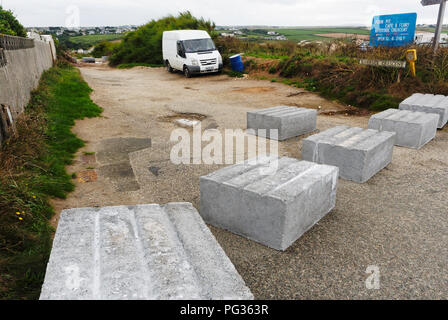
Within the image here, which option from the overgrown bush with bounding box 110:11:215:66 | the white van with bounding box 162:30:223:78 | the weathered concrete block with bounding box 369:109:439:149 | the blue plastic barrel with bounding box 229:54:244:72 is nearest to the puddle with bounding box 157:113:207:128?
the weathered concrete block with bounding box 369:109:439:149

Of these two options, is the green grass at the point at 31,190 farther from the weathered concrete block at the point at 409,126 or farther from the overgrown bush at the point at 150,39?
the overgrown bush at the point at 150,39

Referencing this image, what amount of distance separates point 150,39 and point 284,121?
2321 centimetres

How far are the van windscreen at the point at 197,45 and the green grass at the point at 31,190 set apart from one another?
466 inches

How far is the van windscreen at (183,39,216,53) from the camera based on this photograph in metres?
18.9

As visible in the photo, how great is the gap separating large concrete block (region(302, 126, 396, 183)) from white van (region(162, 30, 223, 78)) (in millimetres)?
13557

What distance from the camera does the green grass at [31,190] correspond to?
282 cm

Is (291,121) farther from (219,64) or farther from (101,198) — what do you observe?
(219,64)

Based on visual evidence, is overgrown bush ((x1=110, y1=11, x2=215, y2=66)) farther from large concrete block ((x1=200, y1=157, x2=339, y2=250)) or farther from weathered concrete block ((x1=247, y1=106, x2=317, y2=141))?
large concrete block ((x1=200, y1=157, x2=339, y2=250))

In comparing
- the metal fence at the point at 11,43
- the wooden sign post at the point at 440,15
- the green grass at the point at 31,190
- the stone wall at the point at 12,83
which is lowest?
the green grass at the point at 31,190

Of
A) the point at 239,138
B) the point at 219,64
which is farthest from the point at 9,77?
the point at 219,64

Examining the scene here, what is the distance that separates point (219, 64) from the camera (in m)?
18.7

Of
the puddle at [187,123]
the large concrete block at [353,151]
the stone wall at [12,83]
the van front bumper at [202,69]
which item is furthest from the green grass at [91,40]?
the large concrete block at [353,151]

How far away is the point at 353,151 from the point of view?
495 centimetres

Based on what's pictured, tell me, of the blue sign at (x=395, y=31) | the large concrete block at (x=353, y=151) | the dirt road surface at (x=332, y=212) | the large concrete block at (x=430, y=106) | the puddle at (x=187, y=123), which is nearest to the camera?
the dirt road surface at (x=332, y=212)
